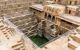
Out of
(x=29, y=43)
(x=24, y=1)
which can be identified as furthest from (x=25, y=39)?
(x=24, y=1)

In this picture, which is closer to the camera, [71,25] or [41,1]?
[71,25]

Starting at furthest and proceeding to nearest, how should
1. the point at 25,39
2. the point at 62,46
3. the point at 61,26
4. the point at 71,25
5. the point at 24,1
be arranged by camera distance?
the point at 24,1 < the point at 61,26 < the point at 71,25 < the point at 25,39 < the point at 62,46

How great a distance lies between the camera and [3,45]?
28.1 feet

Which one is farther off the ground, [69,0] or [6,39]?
[69,0]

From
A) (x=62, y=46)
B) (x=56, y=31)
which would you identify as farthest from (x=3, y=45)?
(x=56, y=31)

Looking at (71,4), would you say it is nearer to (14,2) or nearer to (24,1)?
(24,1)

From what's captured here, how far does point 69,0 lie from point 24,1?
617 centimetres

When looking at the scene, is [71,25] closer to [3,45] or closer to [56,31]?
[56,31]

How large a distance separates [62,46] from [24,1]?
10.8 metres

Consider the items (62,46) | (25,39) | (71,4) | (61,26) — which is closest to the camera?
(62,46)

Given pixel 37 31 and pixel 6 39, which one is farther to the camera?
pixel 37 31

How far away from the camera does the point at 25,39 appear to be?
30.2 ft

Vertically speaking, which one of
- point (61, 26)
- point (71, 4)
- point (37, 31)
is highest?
point (71, 4)

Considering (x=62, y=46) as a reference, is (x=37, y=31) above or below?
below
